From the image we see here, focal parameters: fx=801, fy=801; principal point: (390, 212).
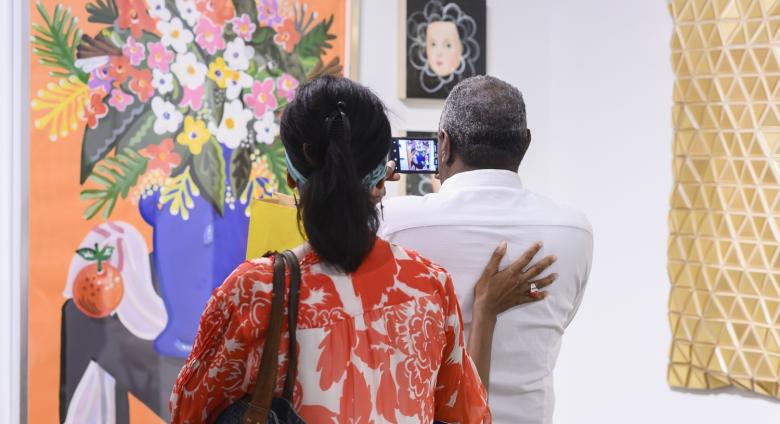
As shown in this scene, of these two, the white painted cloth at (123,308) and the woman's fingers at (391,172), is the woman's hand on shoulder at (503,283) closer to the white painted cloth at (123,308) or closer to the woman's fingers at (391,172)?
the woman's fingers at (391,172)

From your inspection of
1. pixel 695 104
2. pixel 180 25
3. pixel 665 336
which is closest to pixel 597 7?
pixel 695 104

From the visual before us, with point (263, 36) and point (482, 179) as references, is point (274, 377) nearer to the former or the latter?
point (482, 179)

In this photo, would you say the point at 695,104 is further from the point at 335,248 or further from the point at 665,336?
the point at 335,248

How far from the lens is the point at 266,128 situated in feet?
7.98

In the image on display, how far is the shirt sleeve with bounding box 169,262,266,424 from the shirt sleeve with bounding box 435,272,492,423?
30 cm

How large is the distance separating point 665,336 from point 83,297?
1.74 m

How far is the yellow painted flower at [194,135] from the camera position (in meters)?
2.36

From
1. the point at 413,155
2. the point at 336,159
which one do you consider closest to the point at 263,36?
the point at 413,155

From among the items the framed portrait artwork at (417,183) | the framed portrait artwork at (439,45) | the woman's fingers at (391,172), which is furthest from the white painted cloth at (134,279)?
the woman's fingers at (391,172)

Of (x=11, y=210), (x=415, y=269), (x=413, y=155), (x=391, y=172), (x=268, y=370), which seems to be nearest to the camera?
(x=268, y=370)

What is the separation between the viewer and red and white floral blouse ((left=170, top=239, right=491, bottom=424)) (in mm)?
973

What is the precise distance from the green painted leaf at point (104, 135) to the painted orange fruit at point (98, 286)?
0.71 feet

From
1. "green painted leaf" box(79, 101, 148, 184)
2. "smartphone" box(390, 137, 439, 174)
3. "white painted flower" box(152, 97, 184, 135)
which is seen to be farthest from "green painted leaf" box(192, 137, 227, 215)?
"smartphone" box(390, 137, 439, 174)

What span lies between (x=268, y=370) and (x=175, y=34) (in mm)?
1635
